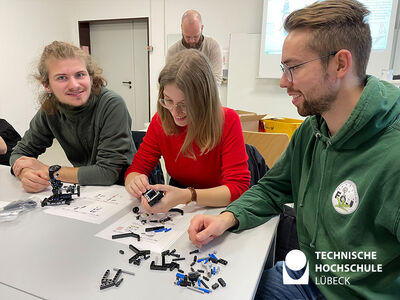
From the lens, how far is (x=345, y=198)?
0.81 m

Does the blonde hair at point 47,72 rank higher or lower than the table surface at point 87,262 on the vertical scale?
higher

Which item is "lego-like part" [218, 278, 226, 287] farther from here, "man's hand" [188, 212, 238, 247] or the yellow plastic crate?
the yellow plastic crate

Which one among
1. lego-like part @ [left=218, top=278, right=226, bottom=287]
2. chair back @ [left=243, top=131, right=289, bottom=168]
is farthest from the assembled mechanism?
chair back @ [left=243, top=131, right=289, bottom=168]

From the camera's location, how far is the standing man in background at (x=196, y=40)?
9.51 feet

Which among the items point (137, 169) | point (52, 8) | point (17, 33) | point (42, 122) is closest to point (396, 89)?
point (137, 169)

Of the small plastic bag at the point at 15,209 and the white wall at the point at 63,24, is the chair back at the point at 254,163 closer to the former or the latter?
the small plastic bag at the point at 15,209

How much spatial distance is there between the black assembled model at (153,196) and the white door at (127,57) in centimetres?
471

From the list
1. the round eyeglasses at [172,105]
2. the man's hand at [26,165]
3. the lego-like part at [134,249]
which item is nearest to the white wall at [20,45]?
the man's hand at [26,165]

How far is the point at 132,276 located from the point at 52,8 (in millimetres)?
5954

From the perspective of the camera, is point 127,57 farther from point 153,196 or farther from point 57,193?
point 153,196

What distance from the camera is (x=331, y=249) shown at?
2.81 ft

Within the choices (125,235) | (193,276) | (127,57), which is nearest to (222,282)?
(193,276)

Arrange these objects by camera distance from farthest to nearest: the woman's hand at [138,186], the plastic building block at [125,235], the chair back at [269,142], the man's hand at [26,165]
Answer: the chair back at [269,142] < the man's hand at [26,165] < the woman's hand at [138,186] < the plastic building block at [125,235]

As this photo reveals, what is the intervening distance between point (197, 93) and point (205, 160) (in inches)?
12.0
